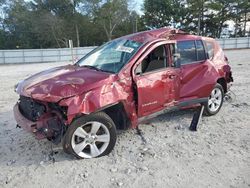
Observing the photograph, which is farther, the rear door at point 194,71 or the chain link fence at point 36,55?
the chain link fence at point 36,55

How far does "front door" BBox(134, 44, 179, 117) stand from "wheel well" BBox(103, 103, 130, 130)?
0.87 feet

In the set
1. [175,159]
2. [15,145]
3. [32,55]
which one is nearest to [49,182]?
[15,145]

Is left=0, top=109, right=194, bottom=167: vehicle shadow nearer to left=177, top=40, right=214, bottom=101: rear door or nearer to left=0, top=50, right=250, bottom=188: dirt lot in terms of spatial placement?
left=0, top=50, right=250, bottom=188: dirt lot

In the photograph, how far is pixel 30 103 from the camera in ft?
12.8

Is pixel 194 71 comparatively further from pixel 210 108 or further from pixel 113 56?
pixel 113 56

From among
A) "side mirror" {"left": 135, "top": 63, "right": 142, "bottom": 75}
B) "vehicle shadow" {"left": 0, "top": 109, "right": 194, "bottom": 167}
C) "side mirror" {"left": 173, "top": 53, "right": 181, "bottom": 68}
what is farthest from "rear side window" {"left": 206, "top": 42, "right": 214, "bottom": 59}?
"side mirror" {"left": 135, "top": 63, "right": 142, "bottom": 75}

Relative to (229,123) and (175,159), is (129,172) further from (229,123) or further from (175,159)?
(229,123)

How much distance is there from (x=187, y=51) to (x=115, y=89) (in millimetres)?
1911

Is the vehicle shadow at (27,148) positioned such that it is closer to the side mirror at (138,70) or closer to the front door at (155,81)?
the front door at (155,81)

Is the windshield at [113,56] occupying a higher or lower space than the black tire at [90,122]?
higher

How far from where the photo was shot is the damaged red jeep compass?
3.63m

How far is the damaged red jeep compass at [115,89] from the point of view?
143 inches

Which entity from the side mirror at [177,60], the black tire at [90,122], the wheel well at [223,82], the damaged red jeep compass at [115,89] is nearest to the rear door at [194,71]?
the damaged red jeep compass at [115,89]

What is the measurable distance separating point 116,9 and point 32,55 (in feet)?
65.7
